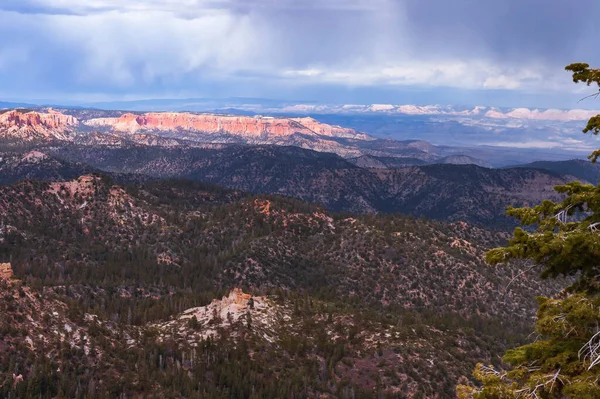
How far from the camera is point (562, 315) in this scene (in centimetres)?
1611

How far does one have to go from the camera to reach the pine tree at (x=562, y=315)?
14.6 metres

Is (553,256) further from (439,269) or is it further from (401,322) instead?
(439,269)

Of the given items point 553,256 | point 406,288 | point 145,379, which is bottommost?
point 406,288

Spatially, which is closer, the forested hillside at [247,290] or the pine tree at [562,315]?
the pine tree at [562,315]

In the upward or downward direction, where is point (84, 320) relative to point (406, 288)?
upward

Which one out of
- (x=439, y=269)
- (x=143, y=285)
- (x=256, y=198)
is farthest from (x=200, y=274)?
(x=439, y=269)

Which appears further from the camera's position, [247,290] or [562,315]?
[247,290]

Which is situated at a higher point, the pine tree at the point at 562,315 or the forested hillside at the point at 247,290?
the pine tree at the point at 562,315

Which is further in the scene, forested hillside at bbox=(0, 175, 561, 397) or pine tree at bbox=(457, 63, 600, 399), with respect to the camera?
forested hillside at bbox=(0, 175, 561, 397)

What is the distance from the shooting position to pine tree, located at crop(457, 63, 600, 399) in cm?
1462

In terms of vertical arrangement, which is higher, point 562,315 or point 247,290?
point 562,315

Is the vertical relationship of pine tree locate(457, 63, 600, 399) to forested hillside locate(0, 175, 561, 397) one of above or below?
above

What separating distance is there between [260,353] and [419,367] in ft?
91.0

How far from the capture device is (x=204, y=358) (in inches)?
3098
